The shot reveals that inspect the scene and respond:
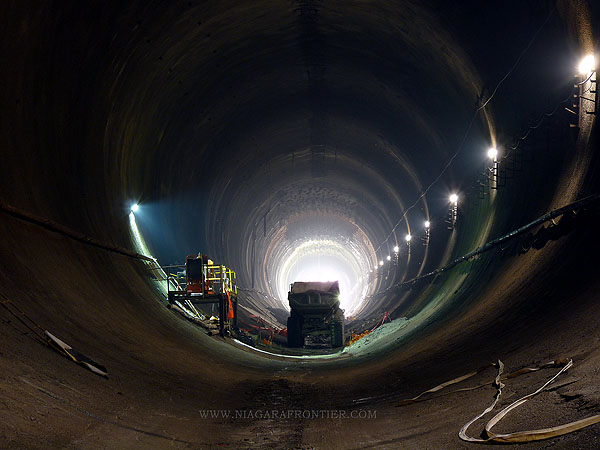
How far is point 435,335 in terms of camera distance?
1194 centimetres

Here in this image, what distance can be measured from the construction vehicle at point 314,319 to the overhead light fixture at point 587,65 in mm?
13229

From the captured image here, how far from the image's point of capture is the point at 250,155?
21812 millimetres

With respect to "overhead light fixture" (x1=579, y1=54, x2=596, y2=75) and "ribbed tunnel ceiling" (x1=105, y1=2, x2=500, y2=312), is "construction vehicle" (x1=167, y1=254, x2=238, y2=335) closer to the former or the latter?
"ribbed tunnel ceiling" (x1=105, y1=2, x2=500, y2=312)

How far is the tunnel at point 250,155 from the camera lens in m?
6.19

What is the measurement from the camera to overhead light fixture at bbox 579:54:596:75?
9082 mm

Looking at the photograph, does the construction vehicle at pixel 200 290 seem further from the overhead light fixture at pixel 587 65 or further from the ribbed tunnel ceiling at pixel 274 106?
the overhead light fixture at pixel 587 65

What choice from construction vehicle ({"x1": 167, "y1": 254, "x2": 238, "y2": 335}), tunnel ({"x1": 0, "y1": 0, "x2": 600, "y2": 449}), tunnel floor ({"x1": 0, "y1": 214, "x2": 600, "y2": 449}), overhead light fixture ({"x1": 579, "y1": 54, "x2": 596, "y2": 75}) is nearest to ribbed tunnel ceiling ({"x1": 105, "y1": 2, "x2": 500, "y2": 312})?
tunnel ({"x1": 0, "y1": 0, "x2": 600, "y2": 449})

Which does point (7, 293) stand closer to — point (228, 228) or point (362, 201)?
point (228, 228)

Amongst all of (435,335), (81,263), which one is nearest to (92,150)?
(81,263)

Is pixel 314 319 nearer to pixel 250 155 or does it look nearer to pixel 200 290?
pixel 250 155

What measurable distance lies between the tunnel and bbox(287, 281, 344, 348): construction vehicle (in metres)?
2.63

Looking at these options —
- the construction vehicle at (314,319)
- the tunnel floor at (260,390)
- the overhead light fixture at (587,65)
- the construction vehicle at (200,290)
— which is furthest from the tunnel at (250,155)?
the construction vehicle at (314,319)

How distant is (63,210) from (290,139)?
12.6m

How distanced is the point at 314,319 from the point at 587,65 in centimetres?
1385
